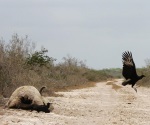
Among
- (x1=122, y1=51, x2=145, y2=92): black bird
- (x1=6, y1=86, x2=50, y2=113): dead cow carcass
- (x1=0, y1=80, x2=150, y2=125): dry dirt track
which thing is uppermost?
(x1=122, y1=51, x2=145, y2=92): black bird

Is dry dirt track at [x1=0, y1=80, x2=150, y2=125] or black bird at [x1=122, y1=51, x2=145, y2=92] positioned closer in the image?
dry dirt track at [x1=0, y1=80, x2=150, y2=125]

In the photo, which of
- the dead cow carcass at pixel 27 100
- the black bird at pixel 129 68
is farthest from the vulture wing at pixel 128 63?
the dead cow carcass at pixel 27 100

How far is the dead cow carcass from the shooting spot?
1373 centimetres

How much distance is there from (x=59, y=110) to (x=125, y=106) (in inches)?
139

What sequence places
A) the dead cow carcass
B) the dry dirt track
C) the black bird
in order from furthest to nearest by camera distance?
the black bird
the dead cow carcass
the dry dirt track

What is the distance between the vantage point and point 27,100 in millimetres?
13875

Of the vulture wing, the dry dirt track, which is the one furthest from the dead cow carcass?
the vulture wing

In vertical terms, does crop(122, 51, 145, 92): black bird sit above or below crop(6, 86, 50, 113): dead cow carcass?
above

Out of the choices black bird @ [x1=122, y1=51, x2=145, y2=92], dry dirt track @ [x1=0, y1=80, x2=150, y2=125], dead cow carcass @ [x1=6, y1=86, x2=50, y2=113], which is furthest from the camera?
black bird @ [x1=122, y1=51, x2=145, y2=92]

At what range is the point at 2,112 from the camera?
42.5 ft

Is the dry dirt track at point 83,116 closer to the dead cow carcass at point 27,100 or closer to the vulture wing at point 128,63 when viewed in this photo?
the dead cow carcass at point 27,100

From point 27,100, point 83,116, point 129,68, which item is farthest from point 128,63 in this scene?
point 27,100

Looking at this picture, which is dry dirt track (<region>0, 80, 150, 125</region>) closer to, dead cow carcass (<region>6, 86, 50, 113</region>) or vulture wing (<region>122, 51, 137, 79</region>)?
dead cow carcass (<region>6, 86, 50, 113</region>)

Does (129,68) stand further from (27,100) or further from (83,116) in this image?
(27,100)
